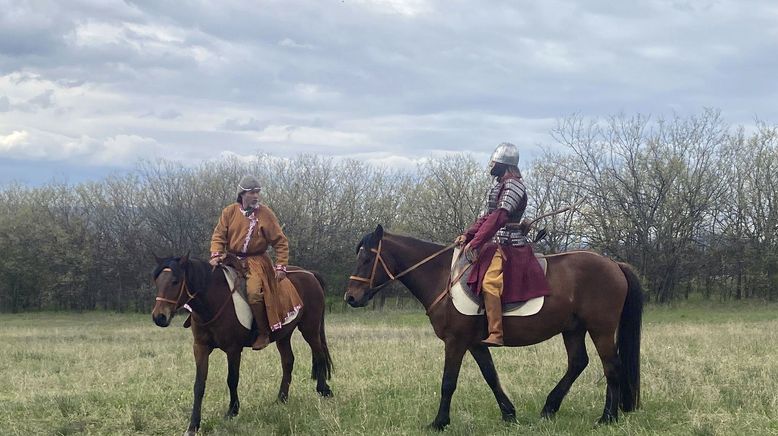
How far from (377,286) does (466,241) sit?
1.14 metres

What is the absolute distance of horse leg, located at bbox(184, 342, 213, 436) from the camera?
6871 millimetres

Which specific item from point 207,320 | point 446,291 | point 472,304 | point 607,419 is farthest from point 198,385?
point 607,419

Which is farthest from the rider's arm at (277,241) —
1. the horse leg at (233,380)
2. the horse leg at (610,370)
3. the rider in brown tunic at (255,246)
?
the horse leg at (610,370)

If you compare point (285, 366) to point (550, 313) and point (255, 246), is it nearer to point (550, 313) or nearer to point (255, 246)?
point (255, 246)

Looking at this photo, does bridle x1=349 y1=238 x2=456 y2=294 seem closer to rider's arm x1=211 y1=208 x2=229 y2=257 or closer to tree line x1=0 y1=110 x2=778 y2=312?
rider's arm x1=211 y1=208 x2=229 y2=257

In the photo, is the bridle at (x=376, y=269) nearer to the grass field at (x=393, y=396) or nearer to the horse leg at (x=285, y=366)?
the grass field at (x=393, y=396)

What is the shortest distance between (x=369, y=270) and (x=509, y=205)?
5.75 ft

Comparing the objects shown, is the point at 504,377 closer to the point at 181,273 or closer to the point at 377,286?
the point at 377,286

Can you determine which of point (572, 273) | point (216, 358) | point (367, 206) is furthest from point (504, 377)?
point (367, 206)

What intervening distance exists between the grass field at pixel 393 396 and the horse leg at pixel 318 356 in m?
0.18

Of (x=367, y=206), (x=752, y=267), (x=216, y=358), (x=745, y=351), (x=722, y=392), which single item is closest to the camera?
(x=722, y=392)

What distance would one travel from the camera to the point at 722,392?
299 inches

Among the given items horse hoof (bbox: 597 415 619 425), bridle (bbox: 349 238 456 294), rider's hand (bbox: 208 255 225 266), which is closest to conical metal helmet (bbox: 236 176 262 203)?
rider's hand (bbox: 208 255 225 266)

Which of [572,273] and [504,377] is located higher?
[572,273]
